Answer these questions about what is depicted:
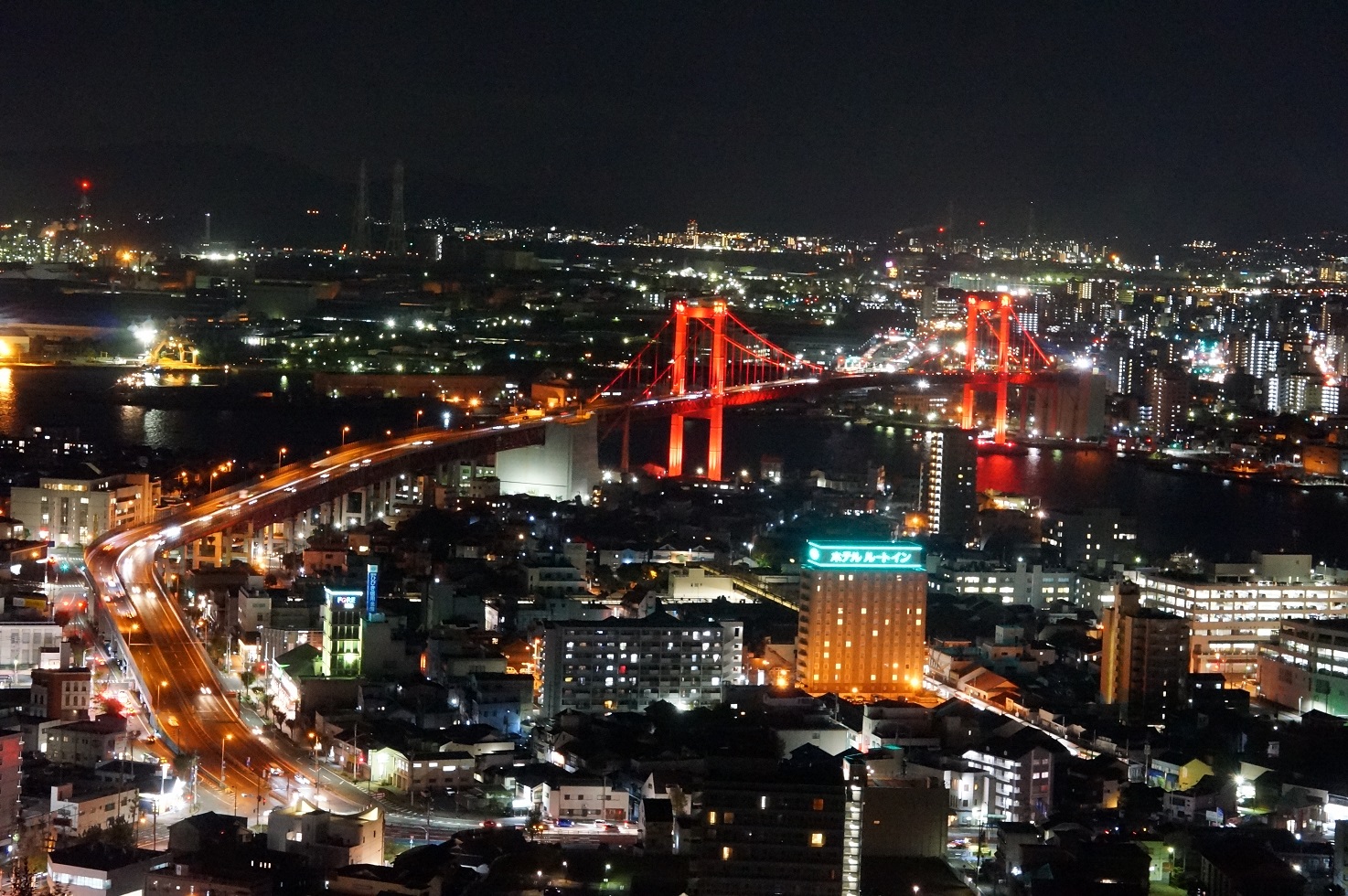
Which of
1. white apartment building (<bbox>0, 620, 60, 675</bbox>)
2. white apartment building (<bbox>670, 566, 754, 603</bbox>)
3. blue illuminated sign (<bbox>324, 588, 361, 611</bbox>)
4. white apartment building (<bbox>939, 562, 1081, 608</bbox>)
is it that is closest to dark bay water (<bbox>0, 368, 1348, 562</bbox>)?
white apartment building (<bbox>939, 562, 1081, 608</bbox>)

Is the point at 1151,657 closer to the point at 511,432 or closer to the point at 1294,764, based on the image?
the point at 1294,764

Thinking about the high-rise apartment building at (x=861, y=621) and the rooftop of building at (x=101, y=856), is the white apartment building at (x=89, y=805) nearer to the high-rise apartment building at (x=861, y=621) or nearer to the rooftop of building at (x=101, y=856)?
the rooftop of building at (x=101, y=856)

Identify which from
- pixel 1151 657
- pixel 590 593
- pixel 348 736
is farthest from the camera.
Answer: pixel 590 593

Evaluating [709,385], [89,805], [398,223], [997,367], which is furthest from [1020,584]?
[398,223]

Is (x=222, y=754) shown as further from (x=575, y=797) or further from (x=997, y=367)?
(x=997, y=367)

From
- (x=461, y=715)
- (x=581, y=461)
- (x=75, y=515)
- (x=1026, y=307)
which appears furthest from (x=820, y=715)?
(x=1026, y=307)
